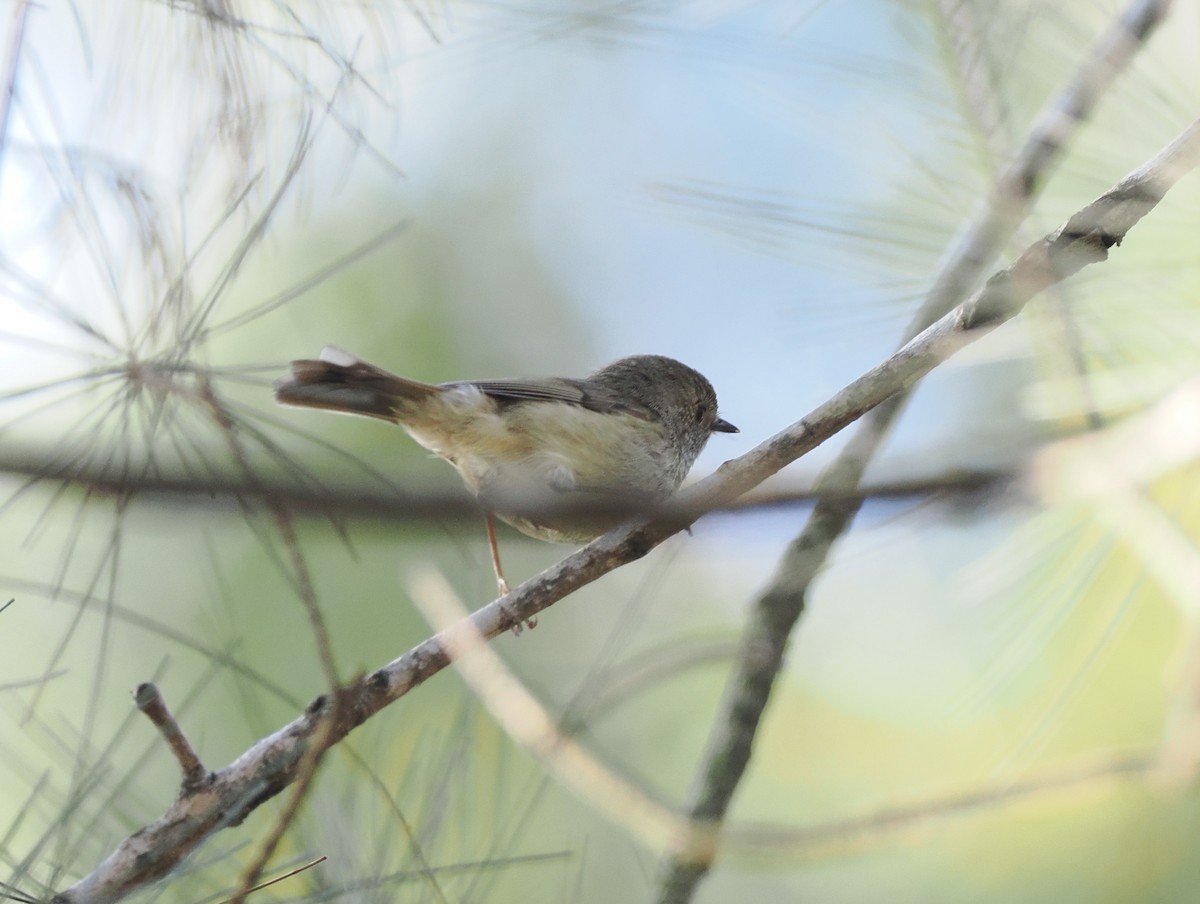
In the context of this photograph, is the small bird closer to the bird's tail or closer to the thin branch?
the bird's tail

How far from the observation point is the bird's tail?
2.90 metres

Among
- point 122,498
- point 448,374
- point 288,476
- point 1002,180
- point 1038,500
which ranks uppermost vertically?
point 448,374

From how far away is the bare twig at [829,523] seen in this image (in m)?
2.45

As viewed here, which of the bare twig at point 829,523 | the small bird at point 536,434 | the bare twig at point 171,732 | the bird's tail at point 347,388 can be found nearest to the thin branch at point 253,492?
the bare twig at point 171,732

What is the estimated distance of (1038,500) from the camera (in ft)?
5.88

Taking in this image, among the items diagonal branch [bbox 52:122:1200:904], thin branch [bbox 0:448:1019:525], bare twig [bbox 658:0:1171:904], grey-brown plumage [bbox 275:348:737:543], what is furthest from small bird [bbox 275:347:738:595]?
thin branch [bbox 0:448:1019:525]

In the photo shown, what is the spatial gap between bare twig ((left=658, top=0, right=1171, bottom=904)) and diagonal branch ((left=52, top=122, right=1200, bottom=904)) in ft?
1.24

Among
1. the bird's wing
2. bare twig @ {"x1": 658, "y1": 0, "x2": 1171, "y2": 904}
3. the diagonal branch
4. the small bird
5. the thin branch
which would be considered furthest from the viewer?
the bird's wing

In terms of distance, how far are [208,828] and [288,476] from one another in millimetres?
892

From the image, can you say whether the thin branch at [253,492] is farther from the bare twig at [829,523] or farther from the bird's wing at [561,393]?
the bird's wing at [561,393]

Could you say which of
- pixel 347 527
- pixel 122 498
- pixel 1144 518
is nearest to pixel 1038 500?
pixel 1144 518

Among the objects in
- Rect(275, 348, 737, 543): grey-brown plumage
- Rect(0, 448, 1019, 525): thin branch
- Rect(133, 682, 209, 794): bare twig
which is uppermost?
Rect(275, 348, 737, 543): grey-brown plumage

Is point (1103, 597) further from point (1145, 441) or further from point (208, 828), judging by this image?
point (208, 828)

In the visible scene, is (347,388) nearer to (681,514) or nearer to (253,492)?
(681,514)
